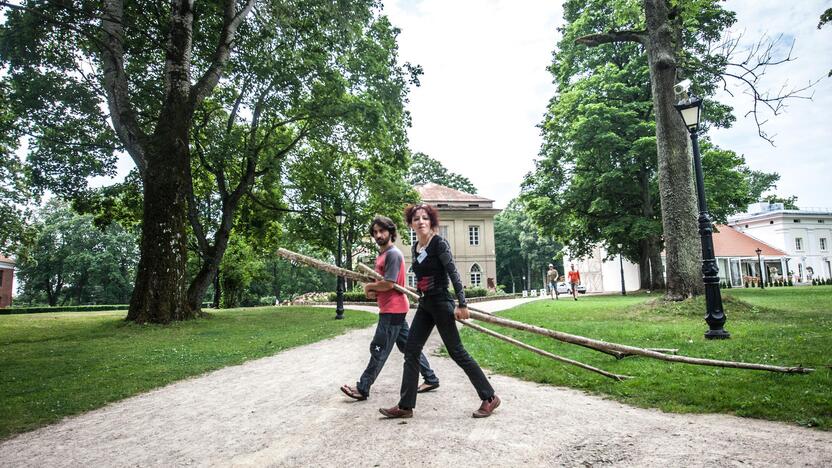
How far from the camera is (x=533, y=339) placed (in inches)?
349

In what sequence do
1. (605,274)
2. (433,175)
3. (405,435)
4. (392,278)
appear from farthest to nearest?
(433,175)
(605,274)
(392,278)
(405,435)

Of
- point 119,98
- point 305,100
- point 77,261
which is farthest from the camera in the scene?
point 77,261

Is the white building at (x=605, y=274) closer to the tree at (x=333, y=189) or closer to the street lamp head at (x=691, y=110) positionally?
the tree at (x=333, y=189)

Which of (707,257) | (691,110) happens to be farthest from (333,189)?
(707,257)

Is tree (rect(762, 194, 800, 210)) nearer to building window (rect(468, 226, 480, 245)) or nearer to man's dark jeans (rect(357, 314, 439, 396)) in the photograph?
building window (rect(468, 226, 480, 245))

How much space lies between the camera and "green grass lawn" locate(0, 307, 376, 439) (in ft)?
17.2

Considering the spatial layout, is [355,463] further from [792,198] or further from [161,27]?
[792,198]

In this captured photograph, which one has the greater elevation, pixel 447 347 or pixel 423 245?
pixel 423 245

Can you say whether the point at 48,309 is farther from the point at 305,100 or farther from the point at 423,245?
the point at 423,245

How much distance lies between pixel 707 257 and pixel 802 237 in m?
57.9

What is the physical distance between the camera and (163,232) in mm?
13961

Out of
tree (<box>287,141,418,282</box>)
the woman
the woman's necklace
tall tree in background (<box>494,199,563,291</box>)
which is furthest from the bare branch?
tall tree in background (<box>494,199,563,291</box>)

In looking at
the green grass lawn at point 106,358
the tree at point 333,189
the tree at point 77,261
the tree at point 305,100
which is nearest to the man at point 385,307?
the green grass lawn at point 106,358

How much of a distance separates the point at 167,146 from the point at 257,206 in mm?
10259
